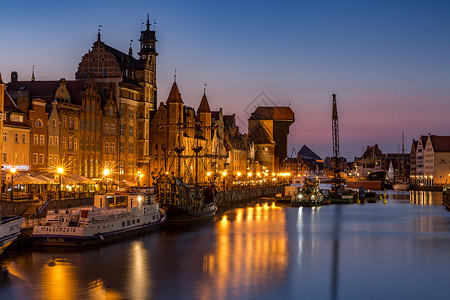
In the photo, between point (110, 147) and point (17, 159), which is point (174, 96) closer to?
A: point (110, 147)

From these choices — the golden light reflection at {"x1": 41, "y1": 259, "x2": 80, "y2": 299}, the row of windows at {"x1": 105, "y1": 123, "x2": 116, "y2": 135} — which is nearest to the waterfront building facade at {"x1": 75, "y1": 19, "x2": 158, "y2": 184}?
the row of windows at {"x1": 105, "y1": 123, "x2": 116, "y2": 135}

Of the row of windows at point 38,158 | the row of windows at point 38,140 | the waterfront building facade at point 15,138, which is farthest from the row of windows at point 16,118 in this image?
the row of windows at point 38,158

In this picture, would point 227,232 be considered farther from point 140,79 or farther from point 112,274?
point 140,79

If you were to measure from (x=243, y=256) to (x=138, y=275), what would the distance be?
13322 mm

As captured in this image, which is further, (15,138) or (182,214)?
(182,214)

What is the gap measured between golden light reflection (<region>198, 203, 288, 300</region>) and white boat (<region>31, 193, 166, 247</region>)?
920cm

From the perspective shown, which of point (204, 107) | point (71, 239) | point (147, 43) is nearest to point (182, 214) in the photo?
point (71, 239)

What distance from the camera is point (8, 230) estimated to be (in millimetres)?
49031

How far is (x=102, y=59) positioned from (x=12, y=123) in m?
26.8

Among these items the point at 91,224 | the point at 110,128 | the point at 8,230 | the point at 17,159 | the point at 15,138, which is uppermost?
the point at 110,128

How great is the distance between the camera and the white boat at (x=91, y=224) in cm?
5622

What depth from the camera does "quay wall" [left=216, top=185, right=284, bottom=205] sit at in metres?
121

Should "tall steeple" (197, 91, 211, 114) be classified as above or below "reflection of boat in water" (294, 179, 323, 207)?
above

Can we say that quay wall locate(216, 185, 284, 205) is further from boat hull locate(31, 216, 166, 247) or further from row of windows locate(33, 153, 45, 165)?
boat hull locate(31, 216, 166, 247)
